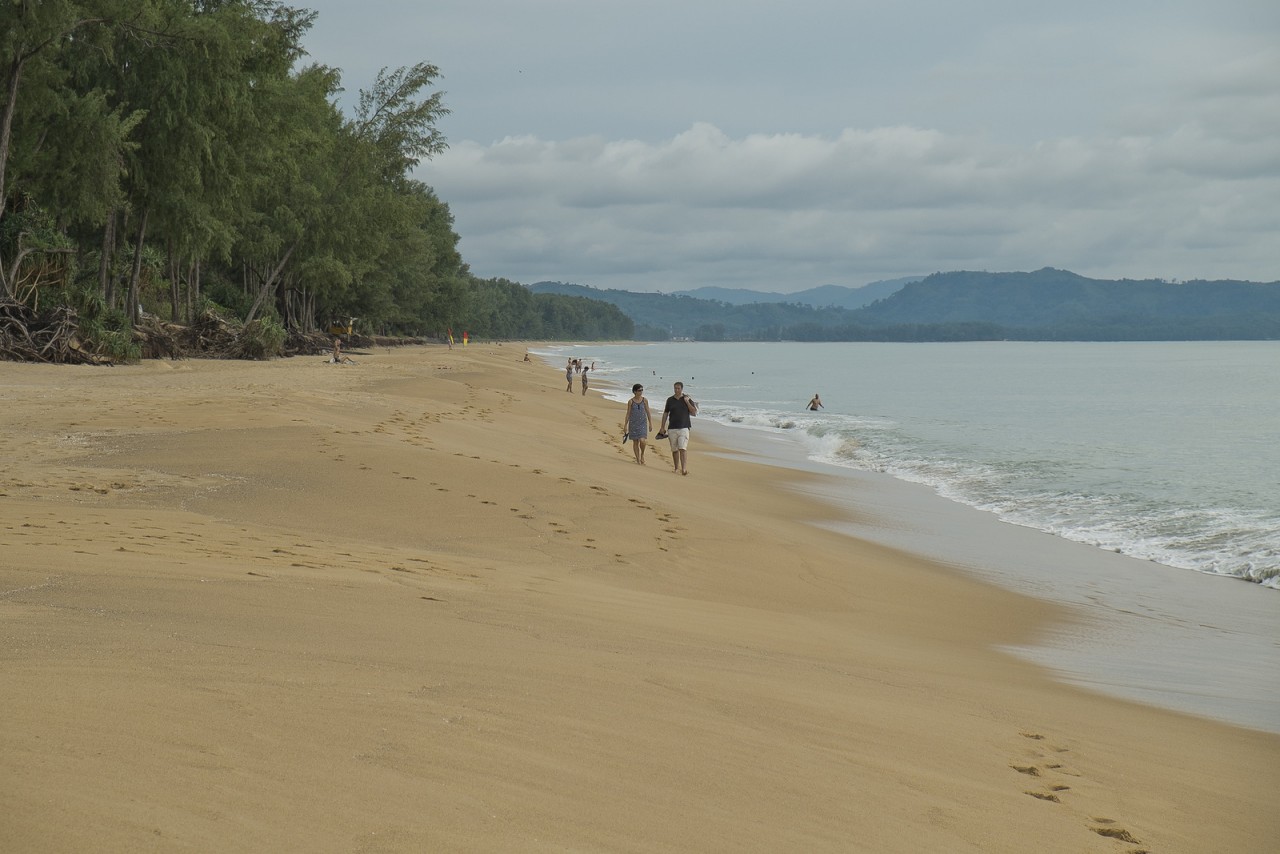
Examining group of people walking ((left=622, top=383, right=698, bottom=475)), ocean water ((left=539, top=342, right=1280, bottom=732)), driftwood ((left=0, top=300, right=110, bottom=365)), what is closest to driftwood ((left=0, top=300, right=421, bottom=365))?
driftwood ((left=0, top=300, right=110, bottom=365))

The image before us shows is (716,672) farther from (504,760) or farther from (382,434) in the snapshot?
(382,434)

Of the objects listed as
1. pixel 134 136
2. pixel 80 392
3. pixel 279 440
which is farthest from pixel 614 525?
pixel 134 136

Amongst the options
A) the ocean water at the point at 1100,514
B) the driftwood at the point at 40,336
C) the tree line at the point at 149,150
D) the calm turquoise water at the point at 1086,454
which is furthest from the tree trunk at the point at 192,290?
the ocean water at the point at 1100,514

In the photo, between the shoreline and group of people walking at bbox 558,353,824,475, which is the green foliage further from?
the shoreline

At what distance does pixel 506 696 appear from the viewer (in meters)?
4.60

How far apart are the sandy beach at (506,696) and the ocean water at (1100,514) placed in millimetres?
949

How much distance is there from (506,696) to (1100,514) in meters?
16.2

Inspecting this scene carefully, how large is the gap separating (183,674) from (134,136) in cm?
3132

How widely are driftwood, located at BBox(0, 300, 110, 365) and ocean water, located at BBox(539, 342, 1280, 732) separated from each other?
17290 mm

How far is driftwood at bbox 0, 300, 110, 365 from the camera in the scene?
25.8m

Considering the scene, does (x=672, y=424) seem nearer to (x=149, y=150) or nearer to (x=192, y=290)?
(x=149, y=150)

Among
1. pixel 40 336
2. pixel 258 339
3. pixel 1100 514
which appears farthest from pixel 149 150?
pixel 1100 514

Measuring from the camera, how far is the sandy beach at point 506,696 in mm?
3311

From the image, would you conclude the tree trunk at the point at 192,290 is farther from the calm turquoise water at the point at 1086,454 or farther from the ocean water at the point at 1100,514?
the ocean water at the point at 1100,514
